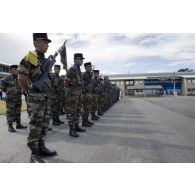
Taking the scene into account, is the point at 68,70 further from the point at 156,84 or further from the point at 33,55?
the point at 156,84

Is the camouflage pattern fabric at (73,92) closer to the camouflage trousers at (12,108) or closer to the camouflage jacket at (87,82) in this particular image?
the camouflage jacket at (87,82)

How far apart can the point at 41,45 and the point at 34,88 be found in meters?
0.73

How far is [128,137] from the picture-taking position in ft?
21.3

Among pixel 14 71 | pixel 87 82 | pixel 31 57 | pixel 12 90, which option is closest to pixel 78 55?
pixel 87 82

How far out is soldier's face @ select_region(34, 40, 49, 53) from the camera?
4.53 meters

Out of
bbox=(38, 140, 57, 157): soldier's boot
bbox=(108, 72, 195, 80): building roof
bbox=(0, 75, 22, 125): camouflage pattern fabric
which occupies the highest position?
bbox=(108, 72, 195, 80): building roof

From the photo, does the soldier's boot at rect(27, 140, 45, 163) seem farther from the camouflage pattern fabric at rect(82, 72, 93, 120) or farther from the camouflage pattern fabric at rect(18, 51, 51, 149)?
the camouflage pattern fabric at rect(82, 72, 93, 120)

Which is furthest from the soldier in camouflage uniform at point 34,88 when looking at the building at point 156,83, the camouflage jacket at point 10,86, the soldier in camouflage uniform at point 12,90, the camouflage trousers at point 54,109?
the building at point 156,83

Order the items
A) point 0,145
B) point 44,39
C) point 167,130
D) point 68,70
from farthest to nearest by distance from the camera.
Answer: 1. point 167,130
2. point 68,70
3. point 0,145
4. point 44,39

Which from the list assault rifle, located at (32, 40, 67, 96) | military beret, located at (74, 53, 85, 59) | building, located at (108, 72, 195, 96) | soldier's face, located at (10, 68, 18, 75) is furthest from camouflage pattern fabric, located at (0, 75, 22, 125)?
building, located at (108, 72, 195, 96)

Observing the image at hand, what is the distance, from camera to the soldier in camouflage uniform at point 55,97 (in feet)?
30.1

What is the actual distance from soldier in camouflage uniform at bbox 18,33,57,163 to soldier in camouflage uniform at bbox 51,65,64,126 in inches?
174

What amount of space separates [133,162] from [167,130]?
3.60 m
